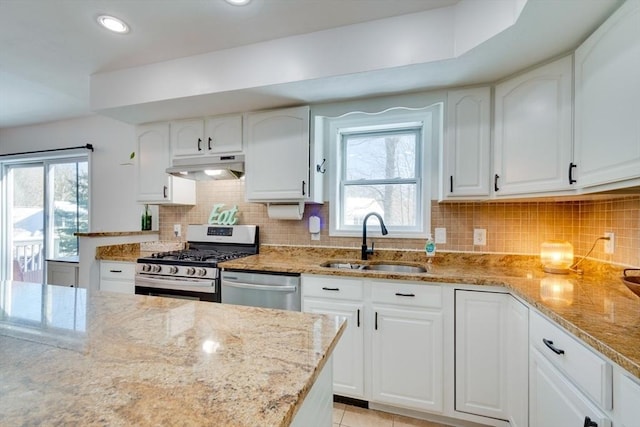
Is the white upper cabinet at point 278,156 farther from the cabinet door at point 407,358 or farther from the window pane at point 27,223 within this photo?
the window pane at point 27,223

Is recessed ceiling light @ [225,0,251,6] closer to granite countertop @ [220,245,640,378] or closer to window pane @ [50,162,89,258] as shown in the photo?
granite countertop @ [220,245,640,378]

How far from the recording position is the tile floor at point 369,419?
1768 millimetres

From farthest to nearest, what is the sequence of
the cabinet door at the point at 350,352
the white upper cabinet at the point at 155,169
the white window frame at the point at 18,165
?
the white window frame at the point at 18,165 → the white upper cabinet at the point at 155,169 → the cabinet door at the point at 350,352

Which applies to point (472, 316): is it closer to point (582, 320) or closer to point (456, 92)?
point (582, 320)

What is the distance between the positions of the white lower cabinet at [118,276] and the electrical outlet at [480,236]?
2.81m

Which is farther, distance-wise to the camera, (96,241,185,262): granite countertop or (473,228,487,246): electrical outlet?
(96,241,185,262): granite countertop

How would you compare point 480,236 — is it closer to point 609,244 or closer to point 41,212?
point 609,244

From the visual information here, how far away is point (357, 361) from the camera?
73.4 inches

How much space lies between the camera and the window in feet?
7.66

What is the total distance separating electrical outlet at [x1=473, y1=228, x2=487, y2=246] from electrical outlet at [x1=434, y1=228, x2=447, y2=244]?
21 cm

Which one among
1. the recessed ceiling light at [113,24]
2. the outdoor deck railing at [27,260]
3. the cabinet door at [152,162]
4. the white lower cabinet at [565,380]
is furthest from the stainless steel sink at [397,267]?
the outdoor deck railing at [27,260]

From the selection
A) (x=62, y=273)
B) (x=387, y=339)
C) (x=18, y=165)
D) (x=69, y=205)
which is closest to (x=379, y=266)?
(x=387, y=339)

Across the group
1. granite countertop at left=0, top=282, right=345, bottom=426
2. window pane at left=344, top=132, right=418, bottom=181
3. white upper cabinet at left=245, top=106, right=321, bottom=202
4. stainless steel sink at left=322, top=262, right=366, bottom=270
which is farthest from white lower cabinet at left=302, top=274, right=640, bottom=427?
window pane at left=344, top=132, right=418, bottom=181

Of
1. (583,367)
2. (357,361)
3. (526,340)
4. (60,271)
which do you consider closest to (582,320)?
(583,367)
